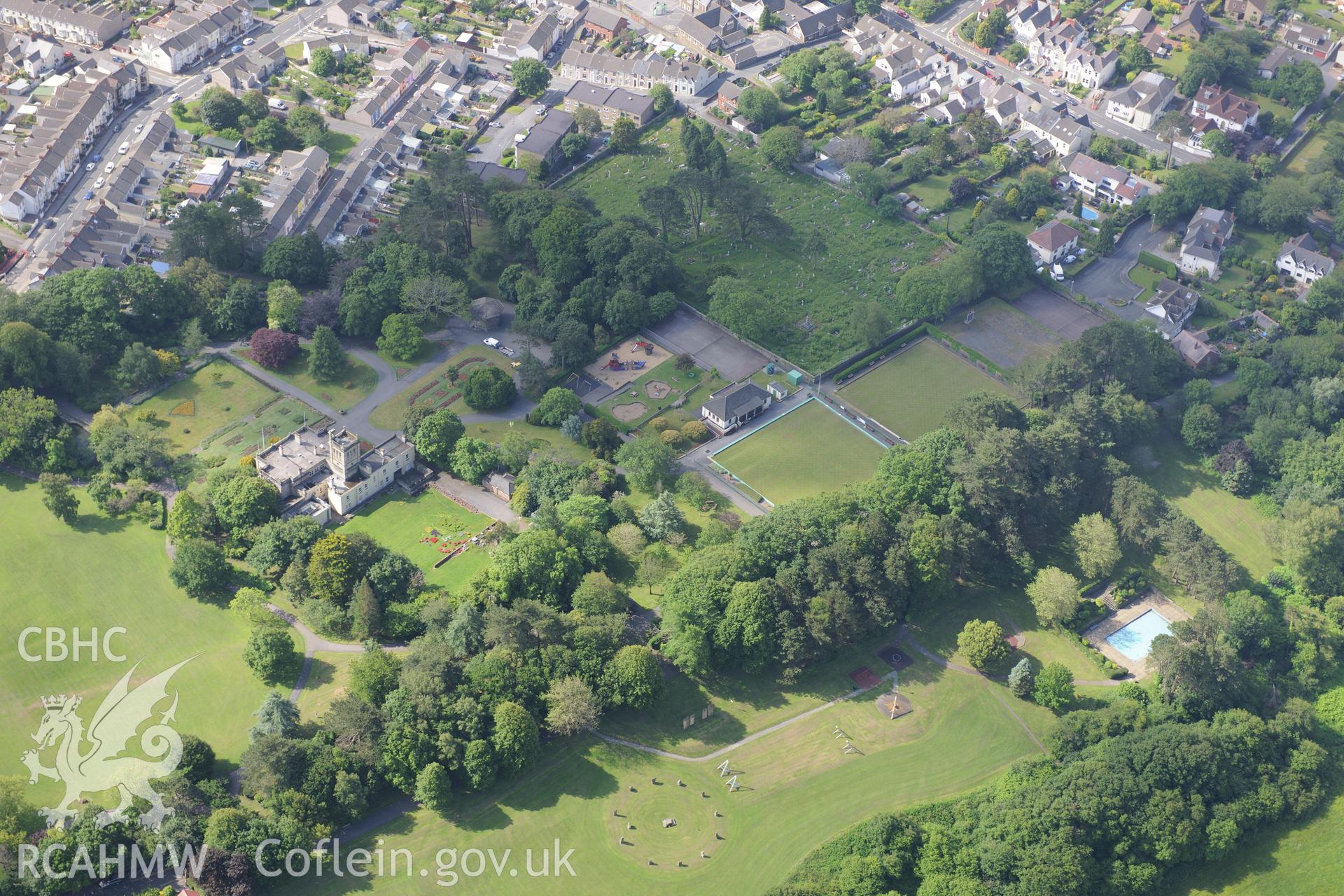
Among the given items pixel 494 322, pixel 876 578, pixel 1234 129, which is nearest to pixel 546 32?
pixel 494 322

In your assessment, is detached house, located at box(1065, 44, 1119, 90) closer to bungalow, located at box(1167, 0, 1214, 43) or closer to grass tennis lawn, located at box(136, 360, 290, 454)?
bungalow, located at box(1167, 0, 1214, 43)

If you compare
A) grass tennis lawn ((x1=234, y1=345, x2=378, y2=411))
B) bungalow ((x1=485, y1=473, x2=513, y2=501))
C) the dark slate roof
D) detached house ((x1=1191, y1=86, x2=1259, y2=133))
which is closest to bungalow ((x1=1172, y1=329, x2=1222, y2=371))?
detached house ((x1=1191, y1=86, x2=1259, y2=133))

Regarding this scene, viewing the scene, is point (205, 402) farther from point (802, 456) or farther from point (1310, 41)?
point (1310, 41)

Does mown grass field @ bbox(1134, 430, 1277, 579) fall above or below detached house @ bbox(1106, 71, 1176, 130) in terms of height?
below

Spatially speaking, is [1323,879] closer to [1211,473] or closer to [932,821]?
[932,821]

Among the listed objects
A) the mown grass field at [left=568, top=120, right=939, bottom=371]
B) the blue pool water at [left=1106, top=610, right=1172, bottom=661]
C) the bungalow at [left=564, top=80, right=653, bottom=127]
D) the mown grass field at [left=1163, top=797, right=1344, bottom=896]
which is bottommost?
the mown grass field at [left=1163, top=797, right=1344, bottom=896]

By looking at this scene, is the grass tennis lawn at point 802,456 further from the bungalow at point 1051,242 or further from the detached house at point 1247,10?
the detached house at point 1247,10

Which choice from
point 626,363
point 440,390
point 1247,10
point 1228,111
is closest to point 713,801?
point 626,363
